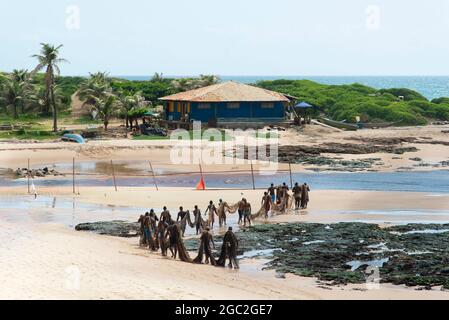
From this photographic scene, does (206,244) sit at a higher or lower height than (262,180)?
higher

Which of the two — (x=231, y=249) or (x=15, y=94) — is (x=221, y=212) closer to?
(x=231, y=249)

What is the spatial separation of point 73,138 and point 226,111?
534 inches

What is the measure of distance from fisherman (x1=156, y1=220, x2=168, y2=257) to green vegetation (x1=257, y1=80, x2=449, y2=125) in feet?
163

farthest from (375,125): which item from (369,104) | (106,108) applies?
(106,108)

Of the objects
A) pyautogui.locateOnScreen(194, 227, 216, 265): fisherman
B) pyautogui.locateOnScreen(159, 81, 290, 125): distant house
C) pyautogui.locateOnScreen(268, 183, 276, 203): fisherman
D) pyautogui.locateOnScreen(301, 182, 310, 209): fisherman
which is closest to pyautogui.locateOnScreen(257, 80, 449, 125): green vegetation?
pyautogui.locateOnScreen(159, 81, 290, 125): distant house

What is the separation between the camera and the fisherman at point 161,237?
2095cm

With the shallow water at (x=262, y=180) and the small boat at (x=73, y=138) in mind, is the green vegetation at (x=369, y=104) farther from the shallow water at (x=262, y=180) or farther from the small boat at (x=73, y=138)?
the shallow water at (x=262, y=180)

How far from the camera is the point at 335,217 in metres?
28.0

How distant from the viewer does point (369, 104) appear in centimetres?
7456

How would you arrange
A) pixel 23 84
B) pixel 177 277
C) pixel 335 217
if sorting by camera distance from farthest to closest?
1. pixel 23 84
2. pixel 335 217
3. pixel 177 277
